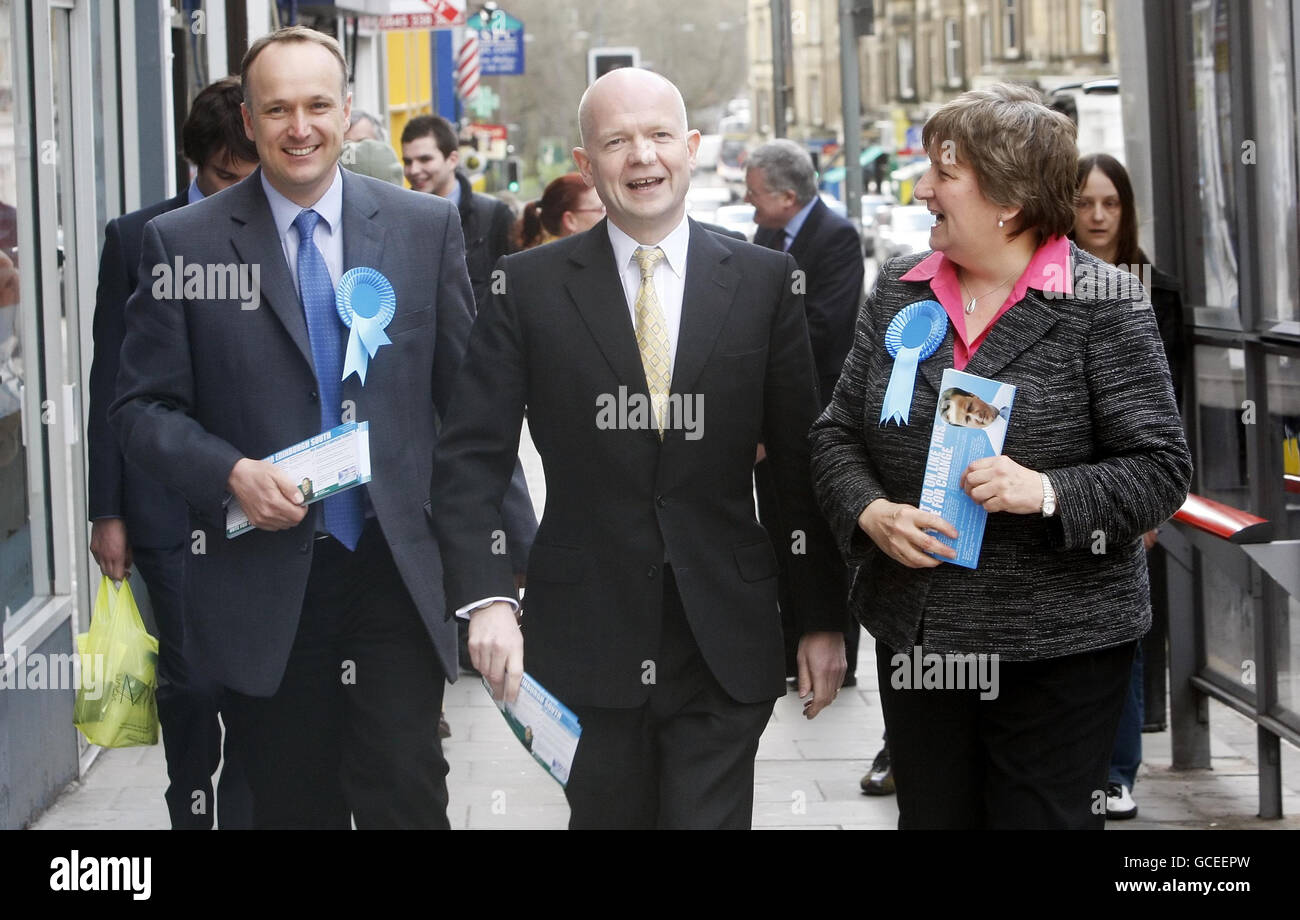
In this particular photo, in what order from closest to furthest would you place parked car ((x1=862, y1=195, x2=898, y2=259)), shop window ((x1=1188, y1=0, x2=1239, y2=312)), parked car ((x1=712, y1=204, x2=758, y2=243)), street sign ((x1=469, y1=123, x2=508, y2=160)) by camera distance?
shop window ((x1=1188, y1=0, x2=1239, y2=312)), street sign ((x1=469, y1=123, x2=508, y2=160)), parked car ((x1=712, y1=204, x2=758, y2=243)), parked car ((x1=862, y1=195, x2=898, y2=259))

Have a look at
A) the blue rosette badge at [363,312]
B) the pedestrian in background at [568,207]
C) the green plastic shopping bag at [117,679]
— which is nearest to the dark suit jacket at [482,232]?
the pedestrian in background at [568,207]

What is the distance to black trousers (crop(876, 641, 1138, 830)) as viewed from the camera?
12.0ft

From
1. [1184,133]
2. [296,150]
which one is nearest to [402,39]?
[1184,133]

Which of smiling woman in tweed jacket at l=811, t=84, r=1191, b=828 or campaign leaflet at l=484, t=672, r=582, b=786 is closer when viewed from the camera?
smiling woman in tweed jacket at l=811, t=84, r=1191, b=828

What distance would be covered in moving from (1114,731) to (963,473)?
631 millimetres

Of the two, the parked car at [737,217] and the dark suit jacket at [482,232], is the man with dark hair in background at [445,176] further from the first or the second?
the parked car at [737,217]

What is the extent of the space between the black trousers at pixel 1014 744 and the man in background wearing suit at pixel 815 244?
11.7 ft

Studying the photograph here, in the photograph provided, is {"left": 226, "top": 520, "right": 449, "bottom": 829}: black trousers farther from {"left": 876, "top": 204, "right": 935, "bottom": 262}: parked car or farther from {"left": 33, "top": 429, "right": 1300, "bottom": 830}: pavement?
{"left": 876, "top": 204, "right": 935, "bottom": 262}: parked car

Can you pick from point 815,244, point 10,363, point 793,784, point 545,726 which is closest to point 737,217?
point 815,244

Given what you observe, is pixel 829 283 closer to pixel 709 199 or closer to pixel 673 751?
pixel 673 751

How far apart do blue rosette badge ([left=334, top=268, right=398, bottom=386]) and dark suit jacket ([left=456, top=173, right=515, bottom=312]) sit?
13.2 ft

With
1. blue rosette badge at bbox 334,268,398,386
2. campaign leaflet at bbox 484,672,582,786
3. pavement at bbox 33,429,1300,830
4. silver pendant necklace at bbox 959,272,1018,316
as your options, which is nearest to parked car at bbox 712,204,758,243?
pavement at bbox 33,429,1300,830

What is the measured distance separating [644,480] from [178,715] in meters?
2.13
